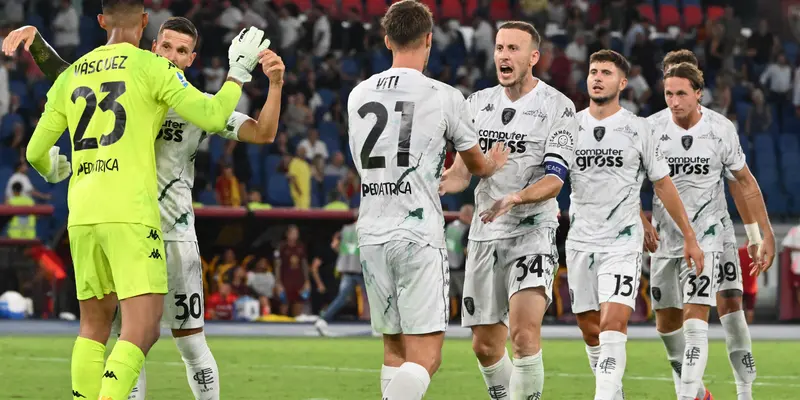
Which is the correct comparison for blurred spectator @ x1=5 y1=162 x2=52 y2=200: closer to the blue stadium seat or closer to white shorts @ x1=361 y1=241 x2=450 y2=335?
the blue stadium seat

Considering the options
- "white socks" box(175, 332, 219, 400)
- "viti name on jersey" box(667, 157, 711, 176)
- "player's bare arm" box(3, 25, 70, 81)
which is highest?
"player's bare arm" box(3, 25, 70, 81)

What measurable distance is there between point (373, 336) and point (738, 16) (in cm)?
1595

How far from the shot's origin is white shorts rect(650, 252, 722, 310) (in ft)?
33.0

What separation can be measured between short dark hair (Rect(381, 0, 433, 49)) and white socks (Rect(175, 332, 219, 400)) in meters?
2.31

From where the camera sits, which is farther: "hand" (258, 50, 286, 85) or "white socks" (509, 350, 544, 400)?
"white socks" (509, 350, 544, 400)

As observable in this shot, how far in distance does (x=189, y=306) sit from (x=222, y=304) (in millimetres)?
12783

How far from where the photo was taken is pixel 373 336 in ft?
61.3

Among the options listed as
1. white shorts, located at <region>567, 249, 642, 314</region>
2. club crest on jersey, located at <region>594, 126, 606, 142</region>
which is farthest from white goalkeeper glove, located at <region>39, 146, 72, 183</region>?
club crest on jersey, located at <region>594, 126, 606, 142</region>

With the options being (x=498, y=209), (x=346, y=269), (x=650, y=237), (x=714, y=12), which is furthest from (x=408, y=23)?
(x=714, y=12)

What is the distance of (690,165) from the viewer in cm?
1032

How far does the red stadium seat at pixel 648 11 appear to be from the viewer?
30.3 meters

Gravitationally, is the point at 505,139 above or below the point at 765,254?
above

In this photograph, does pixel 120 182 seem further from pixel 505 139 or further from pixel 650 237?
pixel 650 237

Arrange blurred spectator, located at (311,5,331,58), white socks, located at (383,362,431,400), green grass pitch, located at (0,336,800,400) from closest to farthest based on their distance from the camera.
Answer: white socks, located at (383,362,431,400) → green grass pitch, located at (0,336,800,400) → blurred spectator, located at (311,5,331,58)
